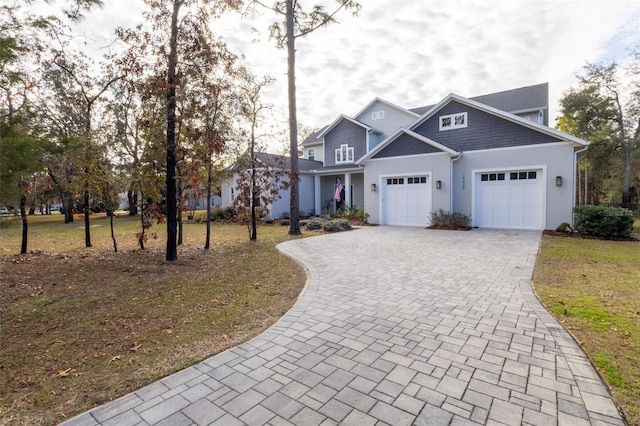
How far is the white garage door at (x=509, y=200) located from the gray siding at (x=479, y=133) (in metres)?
1.26

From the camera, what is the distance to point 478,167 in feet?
45.4

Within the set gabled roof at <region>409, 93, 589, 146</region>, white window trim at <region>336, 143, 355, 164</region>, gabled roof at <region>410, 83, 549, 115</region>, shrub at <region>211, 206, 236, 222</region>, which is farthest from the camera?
white window trim at <region>336, 143, 355, 164</region>

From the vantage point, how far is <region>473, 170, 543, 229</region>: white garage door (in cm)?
1280

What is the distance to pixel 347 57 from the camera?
1362 centimetres

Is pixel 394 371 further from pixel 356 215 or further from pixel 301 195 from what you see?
pixel 301 195

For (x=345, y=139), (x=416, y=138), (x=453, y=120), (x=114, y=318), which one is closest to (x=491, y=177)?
(x=453, y=120)

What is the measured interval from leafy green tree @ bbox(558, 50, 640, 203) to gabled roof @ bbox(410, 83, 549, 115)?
18.6 feet

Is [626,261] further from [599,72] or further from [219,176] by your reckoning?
[599,72]

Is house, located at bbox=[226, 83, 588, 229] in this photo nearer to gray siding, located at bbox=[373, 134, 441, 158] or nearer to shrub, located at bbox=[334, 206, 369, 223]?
gray siding, located at bbox=[373, 134, 441, 158]

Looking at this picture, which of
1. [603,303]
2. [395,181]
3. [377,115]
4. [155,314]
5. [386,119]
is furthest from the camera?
[377,115]

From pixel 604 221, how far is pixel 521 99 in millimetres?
10045

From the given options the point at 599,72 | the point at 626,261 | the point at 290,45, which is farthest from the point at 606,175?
the point at 290,45

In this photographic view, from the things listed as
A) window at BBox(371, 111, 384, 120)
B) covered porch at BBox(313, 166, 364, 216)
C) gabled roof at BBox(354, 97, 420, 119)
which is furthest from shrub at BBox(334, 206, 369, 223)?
gabled roof at BBox(354, 97, 420, 119)

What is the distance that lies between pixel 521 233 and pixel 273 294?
10.8 m
